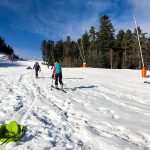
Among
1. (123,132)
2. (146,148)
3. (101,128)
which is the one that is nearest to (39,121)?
(101,128)

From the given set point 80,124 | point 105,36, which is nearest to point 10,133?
point 80,124

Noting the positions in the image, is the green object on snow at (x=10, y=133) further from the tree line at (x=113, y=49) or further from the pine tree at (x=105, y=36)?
the pine tree at (x=105, y=36)

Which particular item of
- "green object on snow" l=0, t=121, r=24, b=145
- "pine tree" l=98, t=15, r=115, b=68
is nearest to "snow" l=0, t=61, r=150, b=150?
"green object on snow" l=0, t=121, r=24, b=145

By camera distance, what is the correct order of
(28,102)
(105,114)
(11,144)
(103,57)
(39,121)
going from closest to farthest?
(11,144), (39,121), (105,114), (28,102), (103,57)

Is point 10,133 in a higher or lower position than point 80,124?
higher

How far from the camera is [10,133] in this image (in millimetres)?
6426

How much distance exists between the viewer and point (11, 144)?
235 inches

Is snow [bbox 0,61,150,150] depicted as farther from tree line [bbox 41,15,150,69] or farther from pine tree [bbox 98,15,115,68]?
pine tree [bbox 98,15,115,68]

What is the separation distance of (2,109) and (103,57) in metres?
62.4

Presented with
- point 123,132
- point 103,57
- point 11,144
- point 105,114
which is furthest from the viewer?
point 103,57

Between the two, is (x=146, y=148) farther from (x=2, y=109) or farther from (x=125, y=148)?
(x=2, y=109)

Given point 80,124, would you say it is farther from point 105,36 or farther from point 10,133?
point 105,36

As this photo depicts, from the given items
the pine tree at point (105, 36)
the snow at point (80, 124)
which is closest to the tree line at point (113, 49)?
the pine tree at point (105, 36)

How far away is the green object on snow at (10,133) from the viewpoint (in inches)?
239
